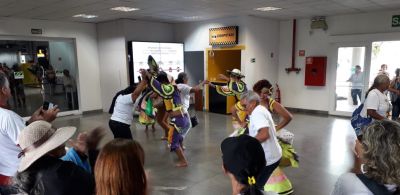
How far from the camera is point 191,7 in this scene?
22.4 feet

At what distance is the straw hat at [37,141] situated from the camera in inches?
57.7

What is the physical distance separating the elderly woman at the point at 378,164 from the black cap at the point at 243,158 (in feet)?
1.55

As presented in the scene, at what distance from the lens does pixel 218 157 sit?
4.96m

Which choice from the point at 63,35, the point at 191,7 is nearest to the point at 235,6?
the point at 191,7

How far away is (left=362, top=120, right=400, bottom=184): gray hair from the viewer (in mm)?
1323

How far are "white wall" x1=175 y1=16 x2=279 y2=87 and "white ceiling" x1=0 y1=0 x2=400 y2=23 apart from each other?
38 centimetres

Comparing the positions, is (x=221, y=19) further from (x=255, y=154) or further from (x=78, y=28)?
(x=255, y=154)

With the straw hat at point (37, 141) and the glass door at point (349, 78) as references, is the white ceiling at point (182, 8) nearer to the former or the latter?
the glass door at point (349, 78)

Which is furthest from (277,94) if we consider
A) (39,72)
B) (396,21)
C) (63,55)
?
(39,72)

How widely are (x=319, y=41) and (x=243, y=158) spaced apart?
8.14 m

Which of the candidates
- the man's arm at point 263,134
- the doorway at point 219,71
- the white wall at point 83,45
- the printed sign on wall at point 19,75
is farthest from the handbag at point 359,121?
the printed sign on wall at point 19,75

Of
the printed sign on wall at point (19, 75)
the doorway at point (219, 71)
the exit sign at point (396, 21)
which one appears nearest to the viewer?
the exit sign at point (396, 21)

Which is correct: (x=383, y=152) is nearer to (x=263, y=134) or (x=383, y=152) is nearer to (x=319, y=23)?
(x=263, y=134)

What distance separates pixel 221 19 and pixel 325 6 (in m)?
2.95
